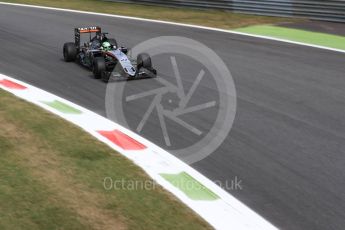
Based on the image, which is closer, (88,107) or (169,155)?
(169,155)

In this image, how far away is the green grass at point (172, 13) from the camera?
63.9ft

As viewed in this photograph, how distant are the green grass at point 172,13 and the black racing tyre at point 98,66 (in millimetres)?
8156

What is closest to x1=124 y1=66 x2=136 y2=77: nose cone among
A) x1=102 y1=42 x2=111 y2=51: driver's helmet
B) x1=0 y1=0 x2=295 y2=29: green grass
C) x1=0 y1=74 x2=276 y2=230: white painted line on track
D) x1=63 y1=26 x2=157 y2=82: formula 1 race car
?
x1=63 y1=26 x2=157 y2=82: formula 1 race car

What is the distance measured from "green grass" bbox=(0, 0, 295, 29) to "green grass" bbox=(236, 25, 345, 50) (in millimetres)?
890

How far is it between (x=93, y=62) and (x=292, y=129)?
4.97m

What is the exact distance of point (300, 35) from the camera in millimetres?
17188

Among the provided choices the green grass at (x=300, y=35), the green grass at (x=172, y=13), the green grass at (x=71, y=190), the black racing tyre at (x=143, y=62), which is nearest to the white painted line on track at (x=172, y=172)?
the green grass at (x=71, y=190)

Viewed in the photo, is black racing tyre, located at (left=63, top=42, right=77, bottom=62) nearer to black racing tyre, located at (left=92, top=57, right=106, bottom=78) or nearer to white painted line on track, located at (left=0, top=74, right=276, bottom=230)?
black racing tyre, located at (left=92, top=57, right=106, bottom=78)

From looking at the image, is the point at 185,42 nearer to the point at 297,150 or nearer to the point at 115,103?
the point at 115,103

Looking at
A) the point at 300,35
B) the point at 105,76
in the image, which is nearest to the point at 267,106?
the point at 105,76

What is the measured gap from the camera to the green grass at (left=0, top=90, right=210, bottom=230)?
521 centimetres

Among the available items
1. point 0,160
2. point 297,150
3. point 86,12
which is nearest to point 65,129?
point 0,160

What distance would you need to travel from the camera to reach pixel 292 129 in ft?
28.0

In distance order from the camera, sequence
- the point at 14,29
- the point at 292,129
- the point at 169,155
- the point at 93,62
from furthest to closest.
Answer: the point at 14,29, the point at 93,62, the point at 292,129, the point at 169,155
